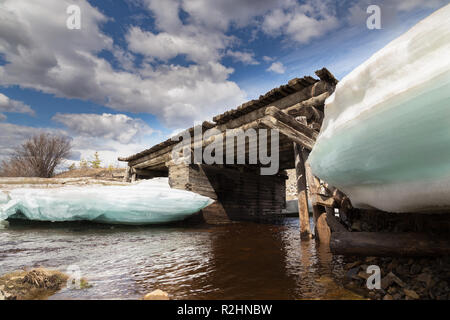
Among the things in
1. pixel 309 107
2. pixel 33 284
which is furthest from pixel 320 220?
pixel 33 284

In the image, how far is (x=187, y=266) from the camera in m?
2.82

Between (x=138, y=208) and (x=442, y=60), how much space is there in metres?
5.91

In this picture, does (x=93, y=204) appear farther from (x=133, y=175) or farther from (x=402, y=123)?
(x=133, y=175)

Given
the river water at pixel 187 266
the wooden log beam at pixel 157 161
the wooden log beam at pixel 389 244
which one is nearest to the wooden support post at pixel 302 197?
the river water at pixel 187 266

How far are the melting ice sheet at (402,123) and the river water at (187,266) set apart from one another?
1002 mm

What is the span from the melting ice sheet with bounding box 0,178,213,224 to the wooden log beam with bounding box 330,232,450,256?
4547 mm

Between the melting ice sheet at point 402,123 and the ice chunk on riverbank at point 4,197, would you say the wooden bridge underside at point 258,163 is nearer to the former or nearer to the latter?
the melting ice sheet at point 402,123

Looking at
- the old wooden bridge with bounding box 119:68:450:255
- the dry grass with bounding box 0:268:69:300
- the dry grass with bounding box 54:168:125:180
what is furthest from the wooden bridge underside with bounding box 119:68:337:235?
the dry grass with bounding box 54:168:125:180

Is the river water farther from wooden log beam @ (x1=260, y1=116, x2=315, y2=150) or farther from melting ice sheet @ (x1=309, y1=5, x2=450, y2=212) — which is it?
wooden log beam @ (x1=260, y1=116, x2=315, y2=150)

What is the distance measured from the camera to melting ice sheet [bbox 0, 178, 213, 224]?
5.50m

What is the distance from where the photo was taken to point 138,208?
5738 millimetres

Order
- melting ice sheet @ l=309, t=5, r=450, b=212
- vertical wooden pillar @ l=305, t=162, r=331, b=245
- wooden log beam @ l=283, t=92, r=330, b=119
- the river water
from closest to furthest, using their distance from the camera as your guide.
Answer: melting ice sheet @ l=309, t=5, r=450, b=212, the river water, vertical wooden pillar @ l=305, t=162, r=331, b=245, wooden log beam @ l=283, t=92, r=330, b=119
